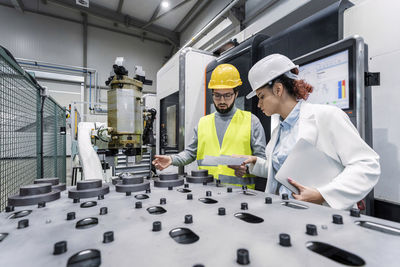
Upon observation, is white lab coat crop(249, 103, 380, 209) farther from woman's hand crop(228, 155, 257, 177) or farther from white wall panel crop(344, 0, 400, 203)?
white wall panel crop(344, 0, 400, 203)

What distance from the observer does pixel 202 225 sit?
0.47 meters

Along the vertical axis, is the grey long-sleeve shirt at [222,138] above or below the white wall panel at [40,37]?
below

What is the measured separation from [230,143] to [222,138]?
0.10 metres

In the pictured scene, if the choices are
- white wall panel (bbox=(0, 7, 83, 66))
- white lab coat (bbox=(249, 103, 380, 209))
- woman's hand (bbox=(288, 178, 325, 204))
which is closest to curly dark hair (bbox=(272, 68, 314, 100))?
white lab coat (bbox=(249, 103, 380, 209))

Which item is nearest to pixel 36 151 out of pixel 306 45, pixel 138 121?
pixel 138 121

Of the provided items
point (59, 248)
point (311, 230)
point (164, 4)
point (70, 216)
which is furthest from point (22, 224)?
point (164, 4)

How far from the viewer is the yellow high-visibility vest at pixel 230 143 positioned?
1.52 meters

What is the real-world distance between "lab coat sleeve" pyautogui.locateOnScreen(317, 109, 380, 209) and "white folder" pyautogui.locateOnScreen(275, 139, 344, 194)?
2.5 inches

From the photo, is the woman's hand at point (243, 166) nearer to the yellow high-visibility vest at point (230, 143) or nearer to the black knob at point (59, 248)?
the yellow high-visibility vest at point (230, 143)

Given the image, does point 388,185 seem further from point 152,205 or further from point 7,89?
point 7,89

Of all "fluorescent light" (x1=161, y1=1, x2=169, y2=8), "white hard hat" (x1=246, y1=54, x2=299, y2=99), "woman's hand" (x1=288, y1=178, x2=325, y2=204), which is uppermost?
"fluorescent light" (x1=161, y1=1, x2=169, y2=8)

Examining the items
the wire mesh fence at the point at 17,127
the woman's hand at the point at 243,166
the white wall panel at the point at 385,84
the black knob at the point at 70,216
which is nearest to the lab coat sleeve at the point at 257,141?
the woman's hand at the point at 243,166

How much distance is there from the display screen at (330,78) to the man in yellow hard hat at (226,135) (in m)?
0.46

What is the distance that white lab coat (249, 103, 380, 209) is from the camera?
767 millimetres
